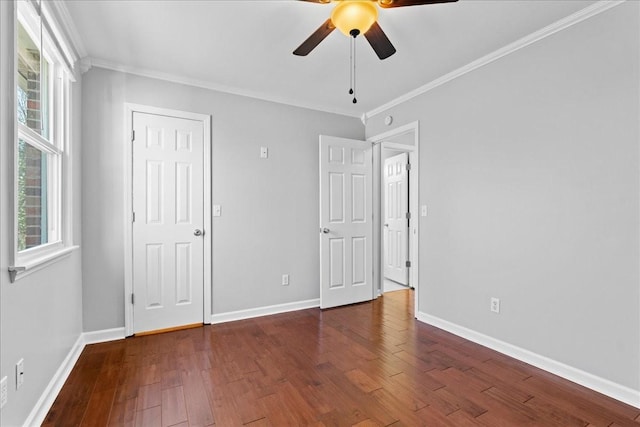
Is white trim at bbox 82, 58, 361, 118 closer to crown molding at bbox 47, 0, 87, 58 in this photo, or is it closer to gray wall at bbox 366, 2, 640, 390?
crown molding at bbox 47, 0, 87, 58

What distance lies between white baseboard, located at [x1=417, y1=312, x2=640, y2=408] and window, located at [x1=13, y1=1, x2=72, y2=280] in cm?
319

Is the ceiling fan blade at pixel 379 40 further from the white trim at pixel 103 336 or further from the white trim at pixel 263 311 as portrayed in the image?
the white trim at pixel 103 336

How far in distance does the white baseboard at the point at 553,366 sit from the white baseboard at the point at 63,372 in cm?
307

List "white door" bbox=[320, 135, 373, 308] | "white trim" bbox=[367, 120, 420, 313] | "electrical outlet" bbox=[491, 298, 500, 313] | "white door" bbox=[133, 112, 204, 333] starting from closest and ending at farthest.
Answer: "electrical outlet" bbox=[491, 298, 500, 313] < "white door" bbox=[133, 112, 204, 333] < "white trim" bbox=[367, 120, 420, 313] < "white door" bbox=[320, 135, 373, 308]

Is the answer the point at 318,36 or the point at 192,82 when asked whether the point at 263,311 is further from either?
the point at 318,36

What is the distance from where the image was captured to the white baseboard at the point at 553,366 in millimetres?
1881

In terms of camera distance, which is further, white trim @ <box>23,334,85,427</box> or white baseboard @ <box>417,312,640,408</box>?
white baseboard @ <box>417,312,640,408</box>

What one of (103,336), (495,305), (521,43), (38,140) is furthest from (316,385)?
(521,43)

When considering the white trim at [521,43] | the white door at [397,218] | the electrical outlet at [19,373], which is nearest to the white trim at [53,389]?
the electrical outlet at [19,373]

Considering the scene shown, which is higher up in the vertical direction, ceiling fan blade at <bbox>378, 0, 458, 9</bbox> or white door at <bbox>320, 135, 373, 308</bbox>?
ceiling fan blade at <bbox>378, 0, 458, 9</bbox>

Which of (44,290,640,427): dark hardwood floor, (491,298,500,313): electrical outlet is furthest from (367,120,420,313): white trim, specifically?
(491,298,500,313): electrical outlet

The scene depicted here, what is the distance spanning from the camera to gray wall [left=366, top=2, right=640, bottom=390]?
6.26 ft

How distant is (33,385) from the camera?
166 centimetres

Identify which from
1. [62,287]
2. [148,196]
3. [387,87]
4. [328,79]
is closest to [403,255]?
[387,87]
